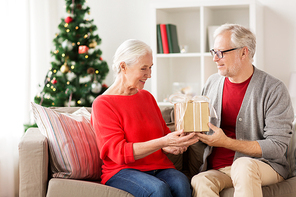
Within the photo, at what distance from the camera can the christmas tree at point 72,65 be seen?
3.19 m

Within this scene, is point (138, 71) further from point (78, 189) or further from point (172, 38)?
point (172, 38)

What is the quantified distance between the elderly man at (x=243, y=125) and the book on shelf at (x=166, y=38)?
1.33m

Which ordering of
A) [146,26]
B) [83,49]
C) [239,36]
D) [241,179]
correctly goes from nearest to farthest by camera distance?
[241,179], [239,36], [83,49], [146,26]

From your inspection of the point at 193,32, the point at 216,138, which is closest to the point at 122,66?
the point at 216,138

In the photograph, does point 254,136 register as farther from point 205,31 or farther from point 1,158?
point 1,158

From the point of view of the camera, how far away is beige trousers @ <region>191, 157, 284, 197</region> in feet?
5.30

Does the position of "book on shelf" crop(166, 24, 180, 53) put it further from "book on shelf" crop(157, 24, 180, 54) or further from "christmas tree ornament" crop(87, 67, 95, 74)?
"christmas tree ornament" crop(87, 67, 95, 74)

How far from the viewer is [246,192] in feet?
5.24

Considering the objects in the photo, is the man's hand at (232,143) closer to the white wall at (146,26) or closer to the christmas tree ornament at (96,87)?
the christmas tree ornament at (96,87)

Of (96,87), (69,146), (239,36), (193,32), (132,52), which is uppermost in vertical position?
(193,32)

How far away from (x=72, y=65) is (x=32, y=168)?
5.37 ft

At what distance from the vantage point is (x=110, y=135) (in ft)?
5.50

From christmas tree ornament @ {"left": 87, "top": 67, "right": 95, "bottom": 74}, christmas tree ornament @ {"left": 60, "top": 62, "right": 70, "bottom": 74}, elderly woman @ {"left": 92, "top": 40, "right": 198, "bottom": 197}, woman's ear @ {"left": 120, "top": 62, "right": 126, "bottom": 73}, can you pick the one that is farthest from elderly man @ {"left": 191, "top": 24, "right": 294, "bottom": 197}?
christmas tree ornament @ {"left": 60, "top": 62, "right": 70, "bottom": 74}

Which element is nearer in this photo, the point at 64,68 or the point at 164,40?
the point at 64,68
